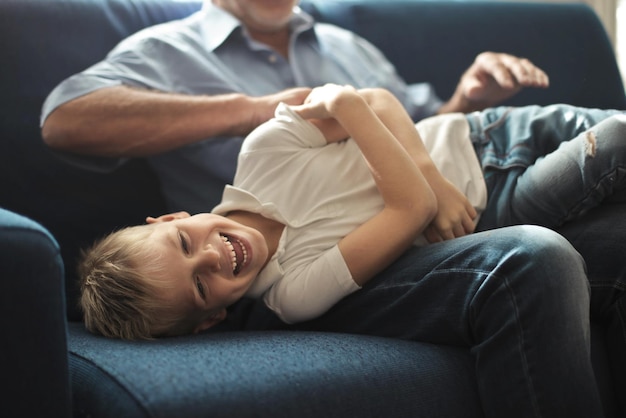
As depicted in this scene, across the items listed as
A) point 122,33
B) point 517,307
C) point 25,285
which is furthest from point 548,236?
point 122,33

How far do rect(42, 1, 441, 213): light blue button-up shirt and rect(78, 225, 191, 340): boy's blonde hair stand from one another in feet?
1.31

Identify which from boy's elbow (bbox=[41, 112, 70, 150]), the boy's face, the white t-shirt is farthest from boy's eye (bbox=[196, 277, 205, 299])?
boy's elbow (bbox=[41, 112, 70, 150])

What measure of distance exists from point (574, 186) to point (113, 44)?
102 cm

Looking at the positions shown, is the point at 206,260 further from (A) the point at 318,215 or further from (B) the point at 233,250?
(A) the point at 318,215

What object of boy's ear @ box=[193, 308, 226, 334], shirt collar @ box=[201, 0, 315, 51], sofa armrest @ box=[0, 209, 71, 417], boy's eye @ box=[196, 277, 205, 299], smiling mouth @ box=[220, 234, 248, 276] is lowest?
boy's ear @ box=[193, 308, 226, 334]

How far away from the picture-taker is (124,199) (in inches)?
59.1

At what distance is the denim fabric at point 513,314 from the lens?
940mm

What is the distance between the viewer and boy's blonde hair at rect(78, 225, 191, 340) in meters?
1.10

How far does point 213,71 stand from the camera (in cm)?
162

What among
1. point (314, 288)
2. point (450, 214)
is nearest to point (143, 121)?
point (314, 288)

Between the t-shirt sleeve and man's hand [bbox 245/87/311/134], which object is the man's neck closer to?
man's hand [bbox 245/87/311/134]

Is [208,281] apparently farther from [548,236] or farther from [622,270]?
[622,270]

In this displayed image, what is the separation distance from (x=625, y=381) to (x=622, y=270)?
176mm

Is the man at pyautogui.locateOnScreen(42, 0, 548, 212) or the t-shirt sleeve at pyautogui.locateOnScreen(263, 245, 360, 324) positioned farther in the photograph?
the man at pyautogui.locateOnScreen(42, 0, 548, 212)
